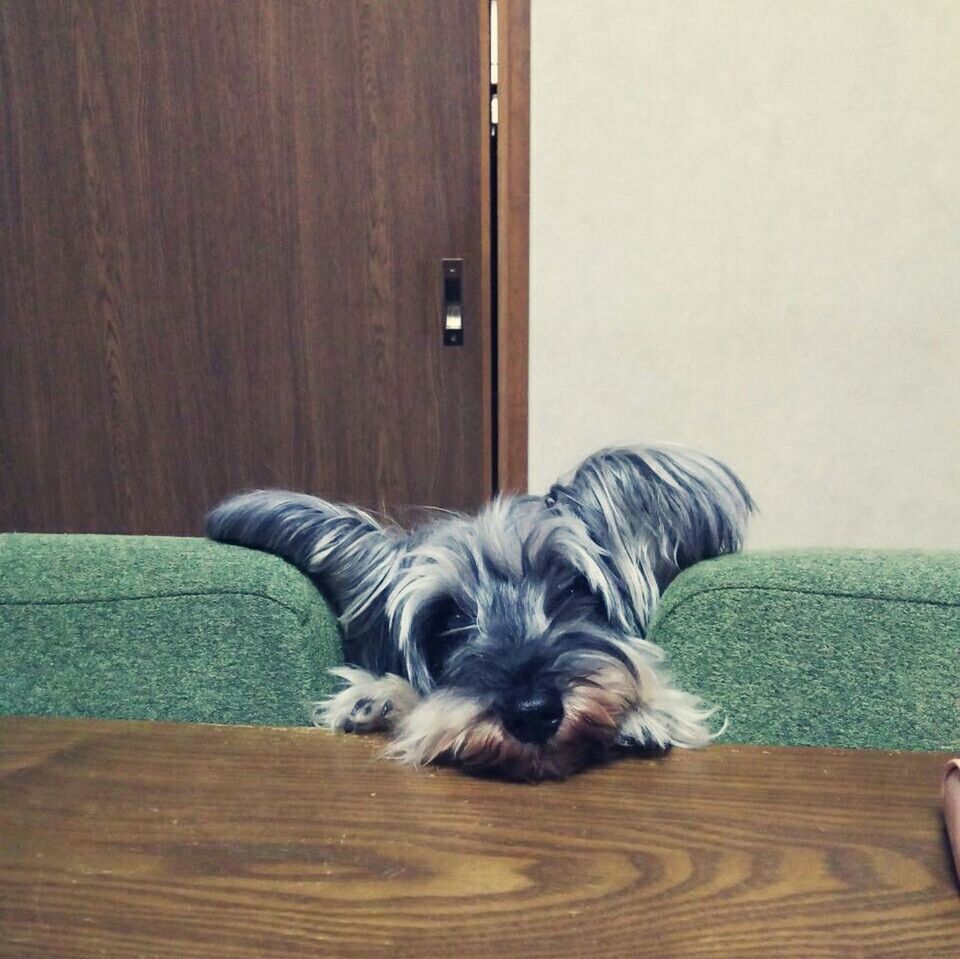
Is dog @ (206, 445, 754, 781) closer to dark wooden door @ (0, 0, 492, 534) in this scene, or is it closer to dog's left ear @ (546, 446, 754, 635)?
dog's left ear @ (546, 446, 754, 635)

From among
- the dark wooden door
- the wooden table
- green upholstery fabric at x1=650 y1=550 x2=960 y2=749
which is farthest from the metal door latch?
the wooden table

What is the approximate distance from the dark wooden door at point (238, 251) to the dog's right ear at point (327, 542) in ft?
3.42

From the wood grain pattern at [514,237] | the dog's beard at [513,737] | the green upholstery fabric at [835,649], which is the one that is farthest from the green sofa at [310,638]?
the wood grain pattern at [514,237]

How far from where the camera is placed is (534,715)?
0.82 meters

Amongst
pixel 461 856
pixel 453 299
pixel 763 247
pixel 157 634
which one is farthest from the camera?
pixel 453 299

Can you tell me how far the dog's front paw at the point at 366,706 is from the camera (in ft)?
3.05

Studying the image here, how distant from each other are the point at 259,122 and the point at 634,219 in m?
0.83

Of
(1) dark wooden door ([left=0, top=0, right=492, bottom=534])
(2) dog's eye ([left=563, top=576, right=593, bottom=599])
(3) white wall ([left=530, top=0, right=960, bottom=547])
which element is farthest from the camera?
(1) dark wooden door ([left=0, top=0, right=492, bottom=534])

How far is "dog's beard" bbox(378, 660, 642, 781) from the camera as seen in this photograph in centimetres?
78

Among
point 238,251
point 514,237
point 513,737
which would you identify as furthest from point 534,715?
point 238,251

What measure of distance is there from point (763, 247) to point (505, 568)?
1231 mm

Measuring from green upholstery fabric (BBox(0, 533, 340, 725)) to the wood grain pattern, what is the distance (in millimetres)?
1106

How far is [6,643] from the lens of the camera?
3.18 feet

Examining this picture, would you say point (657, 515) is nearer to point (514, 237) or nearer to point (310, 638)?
point (310, 638)
